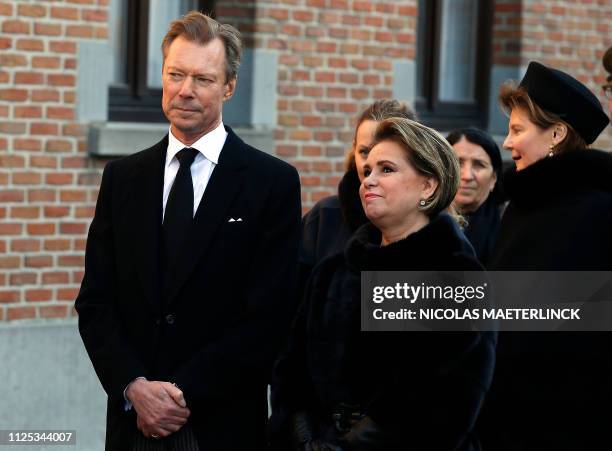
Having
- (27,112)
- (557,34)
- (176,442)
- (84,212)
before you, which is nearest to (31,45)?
(27,112)

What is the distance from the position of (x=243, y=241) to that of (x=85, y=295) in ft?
1.96

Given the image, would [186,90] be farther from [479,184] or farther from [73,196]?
[73,196]

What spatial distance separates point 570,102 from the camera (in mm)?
4559

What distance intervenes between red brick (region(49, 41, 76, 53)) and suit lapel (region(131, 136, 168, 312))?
286cm

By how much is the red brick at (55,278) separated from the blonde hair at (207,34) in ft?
9.85

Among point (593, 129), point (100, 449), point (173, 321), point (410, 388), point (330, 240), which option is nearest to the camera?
point (410, 388)

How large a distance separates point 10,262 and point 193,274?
3.05 m

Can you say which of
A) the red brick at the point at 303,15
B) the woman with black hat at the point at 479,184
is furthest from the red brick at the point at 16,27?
the woman with black hat at the point at 479,184

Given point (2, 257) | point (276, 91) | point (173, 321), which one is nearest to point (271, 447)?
point (173, 321)

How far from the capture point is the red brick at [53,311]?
7.27 m

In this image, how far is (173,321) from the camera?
14.2 feet

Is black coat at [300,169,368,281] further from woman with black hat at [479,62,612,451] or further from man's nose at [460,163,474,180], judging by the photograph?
man's nose at [460,163,474,180]

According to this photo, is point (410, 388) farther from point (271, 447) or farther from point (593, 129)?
point (593, 129)

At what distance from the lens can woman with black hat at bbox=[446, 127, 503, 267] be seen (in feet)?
20.1
